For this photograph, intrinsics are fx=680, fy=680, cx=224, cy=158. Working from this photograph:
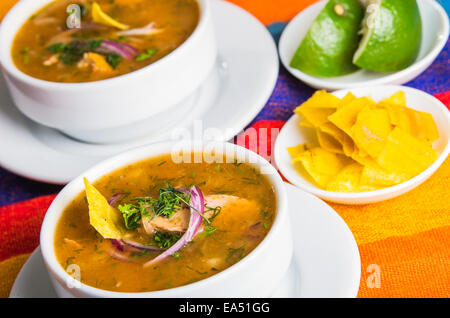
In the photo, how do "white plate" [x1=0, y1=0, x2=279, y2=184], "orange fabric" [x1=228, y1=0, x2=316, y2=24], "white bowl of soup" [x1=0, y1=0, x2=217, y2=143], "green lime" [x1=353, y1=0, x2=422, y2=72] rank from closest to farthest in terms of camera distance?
1. "white bowl of soup" [x1=0, y1=0, x2=217, y2=143]
2. "white plate" [x1=0, y1=0, x2=279, y2=184]
3. "green lime" [x1=353, y1=0, x2=422, y2=72]
4. "orange fabric" [x1=228, y1=0, x2=316, y2=24]

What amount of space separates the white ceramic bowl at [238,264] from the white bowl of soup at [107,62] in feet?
1.92

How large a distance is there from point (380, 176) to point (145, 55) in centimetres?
94

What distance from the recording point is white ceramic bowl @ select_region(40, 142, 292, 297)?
1.44 m

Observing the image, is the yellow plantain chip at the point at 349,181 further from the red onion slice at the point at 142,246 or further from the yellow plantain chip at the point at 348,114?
the red onion slice at the point at 142,246

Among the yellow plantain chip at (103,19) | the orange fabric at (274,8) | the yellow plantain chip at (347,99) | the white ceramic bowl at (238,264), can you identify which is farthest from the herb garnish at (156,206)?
the orange fabric at (274,8)

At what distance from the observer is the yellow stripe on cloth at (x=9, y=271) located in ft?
6.68

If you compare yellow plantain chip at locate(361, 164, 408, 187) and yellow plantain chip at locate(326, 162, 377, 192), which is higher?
yellow plantain chip at locate(361, 164, 408, 187)

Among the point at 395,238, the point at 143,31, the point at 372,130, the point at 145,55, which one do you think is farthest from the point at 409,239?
the point at 143,31

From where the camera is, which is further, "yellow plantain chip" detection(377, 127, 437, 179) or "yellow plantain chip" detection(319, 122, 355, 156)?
"yellow plantain chip" detection(319, 122, 355, 156)

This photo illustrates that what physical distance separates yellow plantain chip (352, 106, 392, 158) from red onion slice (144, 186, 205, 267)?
0.74m

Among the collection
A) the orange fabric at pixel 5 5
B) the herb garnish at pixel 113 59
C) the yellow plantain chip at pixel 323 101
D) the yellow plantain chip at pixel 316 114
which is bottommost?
the orange fabric at pixel 5 5

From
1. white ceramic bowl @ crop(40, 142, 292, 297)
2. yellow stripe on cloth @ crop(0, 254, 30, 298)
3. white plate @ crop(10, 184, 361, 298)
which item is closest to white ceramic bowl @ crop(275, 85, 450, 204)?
white plate @ crop(10, 184, 361, 298)

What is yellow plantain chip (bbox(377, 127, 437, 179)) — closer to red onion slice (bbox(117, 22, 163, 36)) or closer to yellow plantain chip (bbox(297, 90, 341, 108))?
yellow plantain chip (bbox(297, 90, 341, 108))

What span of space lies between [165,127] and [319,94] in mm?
588
